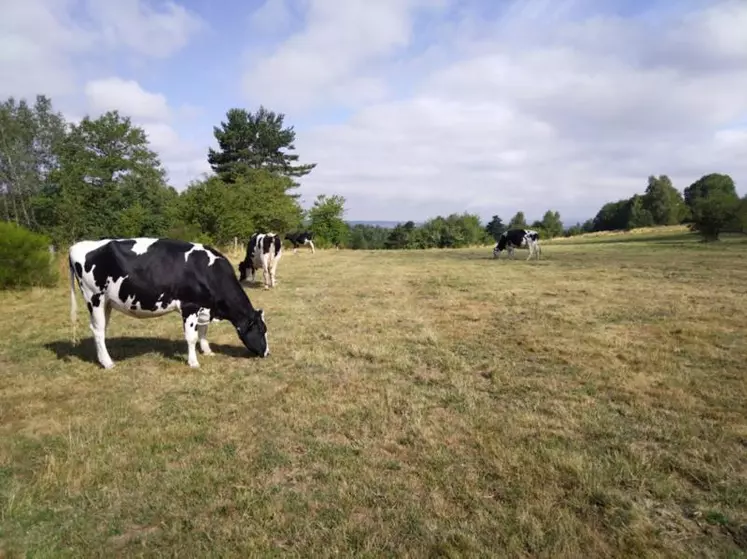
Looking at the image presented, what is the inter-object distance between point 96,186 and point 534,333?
154ft

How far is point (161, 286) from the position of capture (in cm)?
709

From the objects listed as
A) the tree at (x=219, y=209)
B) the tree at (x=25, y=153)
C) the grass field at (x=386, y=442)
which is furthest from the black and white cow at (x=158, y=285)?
the tree at (x=25, y=153)

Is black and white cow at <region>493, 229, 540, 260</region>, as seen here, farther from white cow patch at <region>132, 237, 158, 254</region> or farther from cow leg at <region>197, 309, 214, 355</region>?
white cow patch at <region>132, 237, 158, 254</region>

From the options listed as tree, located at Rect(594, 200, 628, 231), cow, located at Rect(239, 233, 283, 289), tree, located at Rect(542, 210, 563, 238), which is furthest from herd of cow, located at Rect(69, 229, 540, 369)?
tree, located at Rect(542, 210, 563, 238)

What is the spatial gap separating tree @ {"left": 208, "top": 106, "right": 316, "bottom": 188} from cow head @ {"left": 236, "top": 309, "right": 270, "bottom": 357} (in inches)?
1629

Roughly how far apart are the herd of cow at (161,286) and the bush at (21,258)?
31.1 ft

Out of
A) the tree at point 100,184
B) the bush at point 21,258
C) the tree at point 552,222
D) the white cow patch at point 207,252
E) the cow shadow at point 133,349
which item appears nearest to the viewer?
the white cow patch at point 207,252

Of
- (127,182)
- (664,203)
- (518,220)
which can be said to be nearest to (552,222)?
(518,220)

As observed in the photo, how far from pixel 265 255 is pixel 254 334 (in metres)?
7.97

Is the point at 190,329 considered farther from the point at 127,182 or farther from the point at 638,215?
the point at 638,215

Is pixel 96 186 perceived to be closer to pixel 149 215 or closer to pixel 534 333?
pixel 149 215

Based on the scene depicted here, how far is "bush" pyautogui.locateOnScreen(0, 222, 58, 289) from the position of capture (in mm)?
14297

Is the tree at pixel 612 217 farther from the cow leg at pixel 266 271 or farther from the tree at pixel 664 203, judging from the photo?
the cow leg at pixel 266 271

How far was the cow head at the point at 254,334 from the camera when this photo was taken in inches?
304
